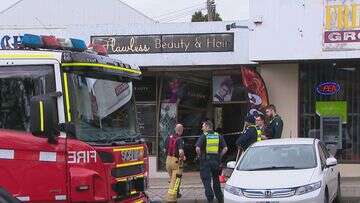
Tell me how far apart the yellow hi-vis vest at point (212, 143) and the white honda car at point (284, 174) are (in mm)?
1598

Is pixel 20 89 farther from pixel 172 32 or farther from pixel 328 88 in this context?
pixel 328 88

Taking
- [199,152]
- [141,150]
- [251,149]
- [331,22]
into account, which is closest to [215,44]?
[331,22]

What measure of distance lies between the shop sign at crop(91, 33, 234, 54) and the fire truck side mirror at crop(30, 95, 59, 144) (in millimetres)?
10629

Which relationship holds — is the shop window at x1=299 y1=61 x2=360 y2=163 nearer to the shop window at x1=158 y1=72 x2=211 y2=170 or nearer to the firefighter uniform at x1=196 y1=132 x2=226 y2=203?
the shop window at x1=158 y1=72 x2=211 y2=170

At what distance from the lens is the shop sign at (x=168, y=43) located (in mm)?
17484

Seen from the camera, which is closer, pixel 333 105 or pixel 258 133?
pixel 258 133

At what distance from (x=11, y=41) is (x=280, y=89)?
10260mm

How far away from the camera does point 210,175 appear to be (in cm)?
1355

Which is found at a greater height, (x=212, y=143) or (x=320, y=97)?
(x=320, y=97)

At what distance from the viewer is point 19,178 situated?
7336 mm

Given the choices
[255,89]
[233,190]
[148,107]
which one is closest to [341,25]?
[255,89]

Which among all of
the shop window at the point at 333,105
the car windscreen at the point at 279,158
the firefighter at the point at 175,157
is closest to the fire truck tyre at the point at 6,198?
the car windscreen at the point at 279,158

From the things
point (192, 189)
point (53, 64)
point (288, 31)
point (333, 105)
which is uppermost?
point (288, 31)

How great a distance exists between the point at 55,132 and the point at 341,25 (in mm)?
10129
